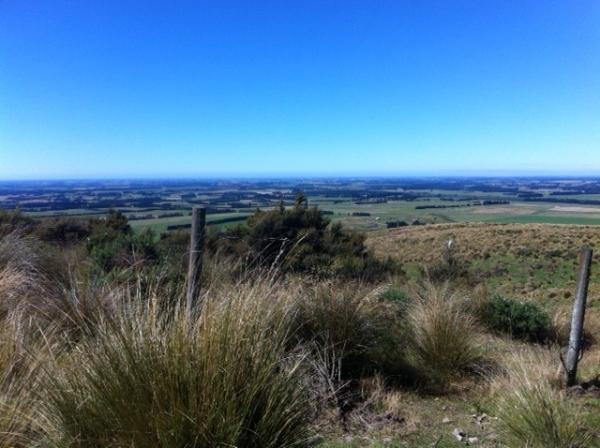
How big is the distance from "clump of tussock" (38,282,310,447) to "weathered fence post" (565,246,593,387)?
366cm

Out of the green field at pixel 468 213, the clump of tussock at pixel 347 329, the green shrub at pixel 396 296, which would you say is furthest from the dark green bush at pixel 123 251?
the green field at pixel 468 213

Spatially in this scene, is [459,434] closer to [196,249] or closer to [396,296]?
[196,249]

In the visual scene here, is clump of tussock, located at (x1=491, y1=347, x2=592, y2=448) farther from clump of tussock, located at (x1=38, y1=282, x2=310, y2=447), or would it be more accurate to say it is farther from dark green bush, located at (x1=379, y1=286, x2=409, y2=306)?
dark green bush, located at (x1=379, y1=286, x2=409, y2=306)

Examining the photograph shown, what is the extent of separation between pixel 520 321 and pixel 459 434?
465 cm

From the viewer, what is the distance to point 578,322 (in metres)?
4.64

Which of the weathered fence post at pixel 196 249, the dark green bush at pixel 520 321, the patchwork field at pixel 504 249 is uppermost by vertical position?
the weathered fence post at pixel 196 249

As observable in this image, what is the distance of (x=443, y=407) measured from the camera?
4.13 metres

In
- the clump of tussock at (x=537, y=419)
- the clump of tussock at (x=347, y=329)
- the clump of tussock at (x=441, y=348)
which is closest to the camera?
the clump of tussock at (x=537, y=419)

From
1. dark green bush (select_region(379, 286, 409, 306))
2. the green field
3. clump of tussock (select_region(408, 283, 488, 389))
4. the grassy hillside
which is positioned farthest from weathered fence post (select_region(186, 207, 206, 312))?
the green field

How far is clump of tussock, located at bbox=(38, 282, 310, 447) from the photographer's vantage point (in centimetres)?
182

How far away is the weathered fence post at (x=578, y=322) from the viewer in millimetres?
4570

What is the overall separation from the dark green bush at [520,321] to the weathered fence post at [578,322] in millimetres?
2718

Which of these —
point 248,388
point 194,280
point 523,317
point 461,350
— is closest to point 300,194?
point 523,317

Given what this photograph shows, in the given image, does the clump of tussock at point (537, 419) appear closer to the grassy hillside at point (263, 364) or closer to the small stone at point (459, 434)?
the grassy hillside at point (263, 364)
